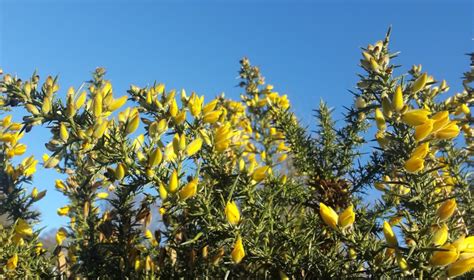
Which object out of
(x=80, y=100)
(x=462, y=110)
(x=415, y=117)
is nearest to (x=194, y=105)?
(x=80, y=100)

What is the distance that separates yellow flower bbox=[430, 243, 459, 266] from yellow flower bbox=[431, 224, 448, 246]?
0.04 feet

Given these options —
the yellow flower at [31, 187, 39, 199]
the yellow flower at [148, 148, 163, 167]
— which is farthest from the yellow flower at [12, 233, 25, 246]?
the yellow flower at [148, 148, 163, 167]

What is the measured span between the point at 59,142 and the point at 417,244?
3.46 ft

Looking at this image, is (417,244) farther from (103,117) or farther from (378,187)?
(103,117)

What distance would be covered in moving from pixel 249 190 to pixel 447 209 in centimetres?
57

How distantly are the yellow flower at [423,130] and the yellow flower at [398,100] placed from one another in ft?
0.23

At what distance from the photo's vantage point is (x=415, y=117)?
3.74ft

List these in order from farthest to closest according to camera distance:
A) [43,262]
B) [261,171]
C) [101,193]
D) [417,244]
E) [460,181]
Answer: [101,193] < [460,181] < [43,262] < [261,171] < [417,244]

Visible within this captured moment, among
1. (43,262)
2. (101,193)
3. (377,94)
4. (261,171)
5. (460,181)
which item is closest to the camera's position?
(377,94)

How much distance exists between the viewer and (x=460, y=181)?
1.94m

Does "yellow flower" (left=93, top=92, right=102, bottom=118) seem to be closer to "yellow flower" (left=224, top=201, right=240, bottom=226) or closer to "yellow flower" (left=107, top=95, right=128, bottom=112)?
"yellow flower" (left=107, top=95, right=128, bottom=112)

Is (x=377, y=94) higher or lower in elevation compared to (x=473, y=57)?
lower

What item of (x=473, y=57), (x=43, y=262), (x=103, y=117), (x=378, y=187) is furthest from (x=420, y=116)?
(x=43, y=262)

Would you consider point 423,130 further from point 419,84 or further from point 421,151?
point 419,84
